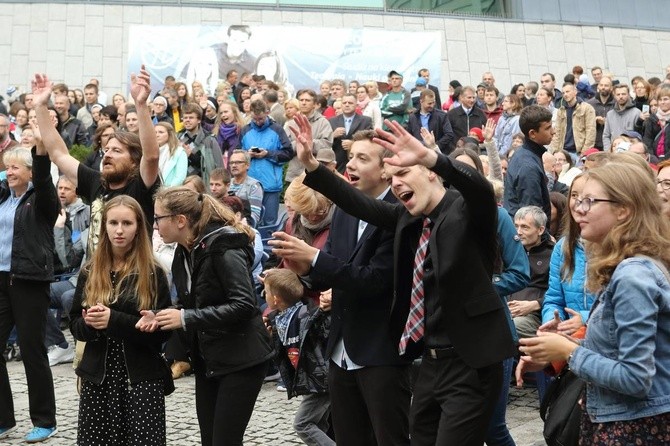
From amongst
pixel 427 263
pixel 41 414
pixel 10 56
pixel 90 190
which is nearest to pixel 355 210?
pixel 427 263

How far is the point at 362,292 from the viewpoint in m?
4.99

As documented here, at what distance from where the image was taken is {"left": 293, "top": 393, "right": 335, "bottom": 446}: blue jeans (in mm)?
6406

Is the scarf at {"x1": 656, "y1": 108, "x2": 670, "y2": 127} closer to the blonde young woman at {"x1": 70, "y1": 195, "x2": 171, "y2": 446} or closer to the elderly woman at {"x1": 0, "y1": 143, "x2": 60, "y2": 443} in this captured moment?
the elderly woman at {"x1": 0, "y1": 143, "x2": 60, "y2": 443}

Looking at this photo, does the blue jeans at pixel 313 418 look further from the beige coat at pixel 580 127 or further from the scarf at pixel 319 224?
the beige coat at pixel 580 127

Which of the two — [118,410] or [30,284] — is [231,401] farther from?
[30,284]

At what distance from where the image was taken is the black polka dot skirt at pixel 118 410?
5.89 metres

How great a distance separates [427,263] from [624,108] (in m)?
11.8

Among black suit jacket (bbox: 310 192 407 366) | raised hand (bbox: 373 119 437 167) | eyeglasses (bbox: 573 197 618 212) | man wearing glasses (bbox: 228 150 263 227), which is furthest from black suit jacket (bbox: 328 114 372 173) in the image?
eyeglasses (bbox: 573 197 618 212)

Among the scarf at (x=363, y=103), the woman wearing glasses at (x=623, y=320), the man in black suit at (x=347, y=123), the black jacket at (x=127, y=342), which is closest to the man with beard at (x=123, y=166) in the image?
the black jacket at (x=127, y=342)

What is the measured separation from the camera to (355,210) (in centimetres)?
505

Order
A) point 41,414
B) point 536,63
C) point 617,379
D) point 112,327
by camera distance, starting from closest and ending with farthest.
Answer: point 617,379, point 112,327, point 41,414, point 536,63

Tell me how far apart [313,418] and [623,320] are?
3161 mm

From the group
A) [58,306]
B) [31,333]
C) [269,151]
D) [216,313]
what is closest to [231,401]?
[216,313]

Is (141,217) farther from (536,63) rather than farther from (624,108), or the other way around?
(536,63)
